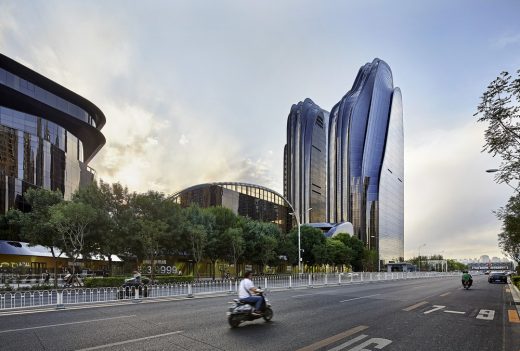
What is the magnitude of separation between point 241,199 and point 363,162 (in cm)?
7432

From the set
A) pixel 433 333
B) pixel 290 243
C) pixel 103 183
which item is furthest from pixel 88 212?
pixel 290 243

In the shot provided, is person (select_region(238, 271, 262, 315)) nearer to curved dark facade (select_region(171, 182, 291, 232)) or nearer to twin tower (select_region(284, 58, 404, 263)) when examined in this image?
curved dark facade (select_region(171, 182, 291, 232))

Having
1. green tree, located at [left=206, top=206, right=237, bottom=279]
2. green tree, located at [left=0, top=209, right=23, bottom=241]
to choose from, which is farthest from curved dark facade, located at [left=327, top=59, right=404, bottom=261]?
green tree, located at [left=0, top=209, right=23, bottom=241]

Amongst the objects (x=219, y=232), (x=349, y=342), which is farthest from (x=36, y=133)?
(x=349, y=342)

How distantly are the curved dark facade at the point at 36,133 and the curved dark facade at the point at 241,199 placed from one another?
28349mm

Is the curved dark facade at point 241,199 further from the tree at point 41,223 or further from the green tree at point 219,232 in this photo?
the tree at point 41,223

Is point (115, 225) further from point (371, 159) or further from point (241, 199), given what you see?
point (371, 159)

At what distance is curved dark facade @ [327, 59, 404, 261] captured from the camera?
162 m

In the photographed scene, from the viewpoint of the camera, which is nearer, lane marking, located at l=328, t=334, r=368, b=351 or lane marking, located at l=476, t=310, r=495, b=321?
lane marking, located at l=328, t=334, r=368, b=351

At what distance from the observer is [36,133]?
66062mm

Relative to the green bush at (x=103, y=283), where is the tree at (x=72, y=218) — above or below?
above

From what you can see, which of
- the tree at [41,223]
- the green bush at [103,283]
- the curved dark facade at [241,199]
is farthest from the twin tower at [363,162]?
the green bush at [103,283]

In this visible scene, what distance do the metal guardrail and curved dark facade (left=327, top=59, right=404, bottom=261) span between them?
118366 mm

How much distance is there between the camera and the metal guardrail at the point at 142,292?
1986cm
